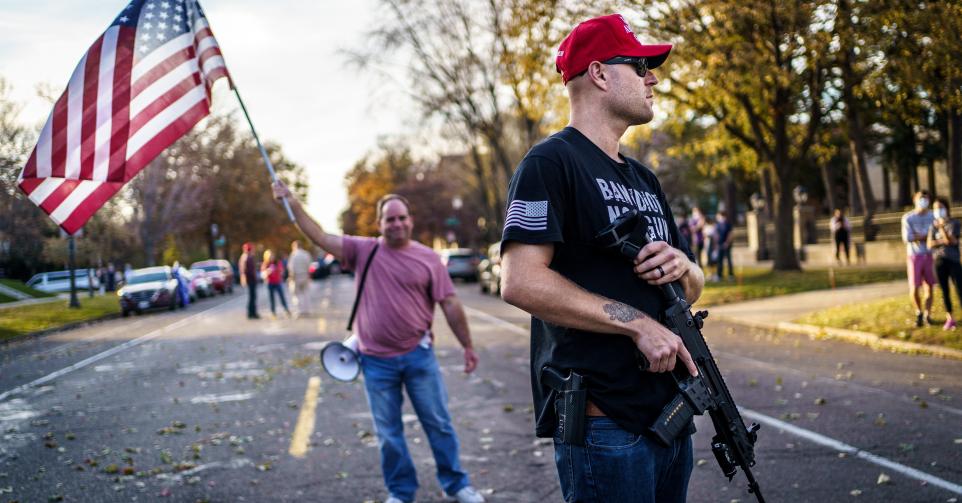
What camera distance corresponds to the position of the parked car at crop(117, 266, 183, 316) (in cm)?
3073

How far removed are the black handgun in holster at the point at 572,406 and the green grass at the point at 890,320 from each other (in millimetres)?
10342

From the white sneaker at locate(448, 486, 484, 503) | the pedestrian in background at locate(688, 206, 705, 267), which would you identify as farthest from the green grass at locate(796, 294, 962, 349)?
the pedestrian in background at locate(688, 206, 705, 267)

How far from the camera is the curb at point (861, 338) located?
11.3 metres

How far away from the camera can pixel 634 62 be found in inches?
105

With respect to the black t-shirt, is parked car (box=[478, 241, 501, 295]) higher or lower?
lower

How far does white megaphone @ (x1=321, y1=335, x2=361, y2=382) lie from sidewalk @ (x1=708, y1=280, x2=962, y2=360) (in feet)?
27.3

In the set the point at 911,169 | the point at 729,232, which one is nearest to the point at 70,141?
the point at 729,232

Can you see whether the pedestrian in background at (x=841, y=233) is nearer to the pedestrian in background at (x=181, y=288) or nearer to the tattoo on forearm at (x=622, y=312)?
the pedestrian in background at (x=181, y=288)

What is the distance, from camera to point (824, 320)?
14906mm

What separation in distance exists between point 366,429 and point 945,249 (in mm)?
8614

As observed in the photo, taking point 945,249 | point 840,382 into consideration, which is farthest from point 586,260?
point 945,249

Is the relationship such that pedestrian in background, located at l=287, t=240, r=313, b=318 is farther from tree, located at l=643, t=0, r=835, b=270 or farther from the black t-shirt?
the black t-shirt

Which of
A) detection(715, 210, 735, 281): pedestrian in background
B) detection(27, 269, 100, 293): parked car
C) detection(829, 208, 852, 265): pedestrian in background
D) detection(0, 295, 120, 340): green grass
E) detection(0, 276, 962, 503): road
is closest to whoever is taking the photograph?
detection(0, 276, 962, 503): road

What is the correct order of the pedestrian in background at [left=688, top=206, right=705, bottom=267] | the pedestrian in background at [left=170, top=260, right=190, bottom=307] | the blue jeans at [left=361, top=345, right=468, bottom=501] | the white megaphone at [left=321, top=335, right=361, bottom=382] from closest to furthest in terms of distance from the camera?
the blue jeans at [left=361, top=345, right=468, bottom=501] → the white megaphone at [left=321, top=335, right=361, bottom=382] → the pedestrian in background at [left=688, top=206, right=705, bottom=267] → the pedestrian in background at [left=170, top=260, right=190, bottom=307]
